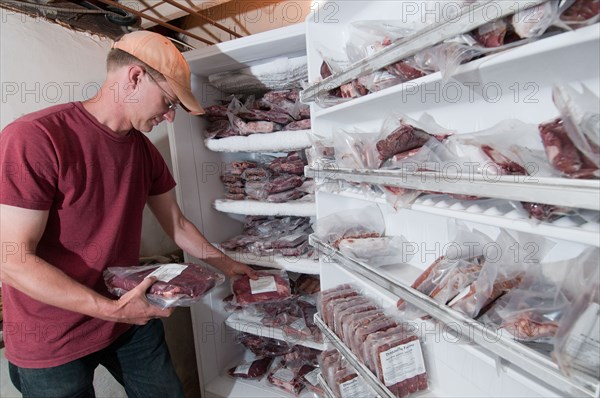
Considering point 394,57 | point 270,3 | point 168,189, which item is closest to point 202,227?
point 168,189

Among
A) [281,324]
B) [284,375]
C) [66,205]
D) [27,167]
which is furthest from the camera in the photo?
[284,375]

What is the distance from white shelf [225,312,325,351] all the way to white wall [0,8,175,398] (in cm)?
71

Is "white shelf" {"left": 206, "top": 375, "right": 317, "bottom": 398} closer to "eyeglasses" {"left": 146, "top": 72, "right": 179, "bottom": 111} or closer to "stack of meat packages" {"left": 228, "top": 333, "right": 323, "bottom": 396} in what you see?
"stack of meat packages" {"left": 228, "top": 333, "right": 323, "bottom": 396}

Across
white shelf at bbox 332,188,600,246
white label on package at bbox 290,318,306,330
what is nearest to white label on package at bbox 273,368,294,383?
white label on package at bbox 290,318,306,330

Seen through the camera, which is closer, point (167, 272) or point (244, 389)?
point (167, 272)

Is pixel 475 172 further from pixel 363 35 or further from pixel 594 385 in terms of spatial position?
pixel 363 35

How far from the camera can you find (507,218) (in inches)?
22.3

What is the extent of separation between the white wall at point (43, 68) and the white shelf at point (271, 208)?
980 millimetres

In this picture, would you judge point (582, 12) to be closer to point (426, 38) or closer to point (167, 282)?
point (426, 38)

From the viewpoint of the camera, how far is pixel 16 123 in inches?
39.6

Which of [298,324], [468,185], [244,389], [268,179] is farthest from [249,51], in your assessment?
[244,389]

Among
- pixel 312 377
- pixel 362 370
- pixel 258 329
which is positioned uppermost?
pixel 362 370

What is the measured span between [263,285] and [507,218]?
117 cm

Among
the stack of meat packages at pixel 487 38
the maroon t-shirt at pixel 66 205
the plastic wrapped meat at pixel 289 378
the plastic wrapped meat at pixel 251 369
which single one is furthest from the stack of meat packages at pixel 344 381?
the stack of meat packages at pixel 487 38
